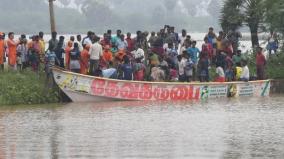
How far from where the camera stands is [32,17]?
157875mm

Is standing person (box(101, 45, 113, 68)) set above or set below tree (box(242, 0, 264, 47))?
below

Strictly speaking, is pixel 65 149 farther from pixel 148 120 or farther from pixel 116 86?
pixel 116 86

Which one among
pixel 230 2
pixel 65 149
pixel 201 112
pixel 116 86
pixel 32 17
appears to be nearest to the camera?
pixel 65 149

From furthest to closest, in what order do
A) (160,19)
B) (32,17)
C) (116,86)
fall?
1. (160,19)
2. (32,17)
3. (116,86)

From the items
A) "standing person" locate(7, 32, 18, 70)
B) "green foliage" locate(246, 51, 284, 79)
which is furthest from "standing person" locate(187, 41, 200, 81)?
"standing person" locate(7, 32, 18, 70)

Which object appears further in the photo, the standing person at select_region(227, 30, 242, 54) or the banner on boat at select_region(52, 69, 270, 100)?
the standing person at select_region(227, 30, 242, 54)

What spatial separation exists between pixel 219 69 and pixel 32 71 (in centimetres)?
664

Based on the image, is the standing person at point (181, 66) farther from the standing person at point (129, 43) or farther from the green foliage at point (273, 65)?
the green foliage at point (273, 65)

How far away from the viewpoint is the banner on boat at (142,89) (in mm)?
29641

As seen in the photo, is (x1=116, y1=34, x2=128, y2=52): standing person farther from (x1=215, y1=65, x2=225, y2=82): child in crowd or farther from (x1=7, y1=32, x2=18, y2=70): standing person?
(x1=7, y1=32, x2=18, y2=70): standing person

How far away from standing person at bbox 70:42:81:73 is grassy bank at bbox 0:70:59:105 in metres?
0.97

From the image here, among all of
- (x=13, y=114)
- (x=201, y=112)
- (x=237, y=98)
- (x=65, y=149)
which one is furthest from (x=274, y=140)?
(x=237, y=98)

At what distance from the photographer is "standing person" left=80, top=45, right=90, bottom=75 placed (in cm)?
3080

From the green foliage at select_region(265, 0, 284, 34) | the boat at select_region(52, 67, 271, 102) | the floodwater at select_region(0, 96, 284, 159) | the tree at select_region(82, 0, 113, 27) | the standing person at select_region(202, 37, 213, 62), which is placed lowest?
the floodwater at select_region(0, 96, 284, 159)
